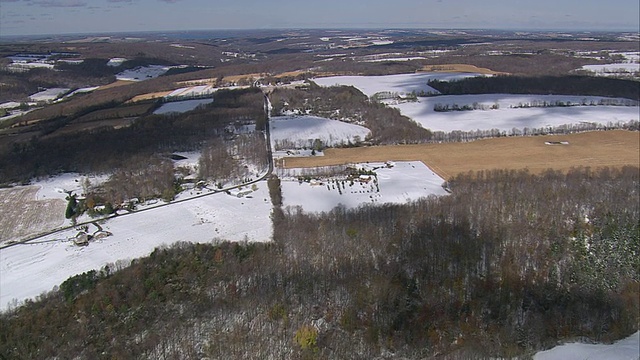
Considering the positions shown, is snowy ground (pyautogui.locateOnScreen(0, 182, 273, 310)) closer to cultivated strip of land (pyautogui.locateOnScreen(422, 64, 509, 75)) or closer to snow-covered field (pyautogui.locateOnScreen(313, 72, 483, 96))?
snow-covered field (pyautogui.locateOnScreen(313, 72, 483, 96))

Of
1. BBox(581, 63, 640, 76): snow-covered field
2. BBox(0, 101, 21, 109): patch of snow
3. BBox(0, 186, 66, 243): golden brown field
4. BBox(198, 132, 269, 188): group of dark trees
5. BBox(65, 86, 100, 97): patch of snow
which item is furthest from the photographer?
BBox(581, 63, 640, 76): snow-covered field

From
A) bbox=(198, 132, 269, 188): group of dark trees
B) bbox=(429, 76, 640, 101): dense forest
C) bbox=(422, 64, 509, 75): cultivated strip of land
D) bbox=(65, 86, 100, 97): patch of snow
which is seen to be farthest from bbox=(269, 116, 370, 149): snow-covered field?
bbox=(422, 64, 509, 75): cultivated strip of land

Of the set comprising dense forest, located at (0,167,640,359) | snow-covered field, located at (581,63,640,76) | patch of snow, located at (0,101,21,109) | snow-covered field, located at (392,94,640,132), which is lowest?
dense forest, located at (0,167,640,359)

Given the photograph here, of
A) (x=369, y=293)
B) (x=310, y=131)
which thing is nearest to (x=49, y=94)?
(x=310, y=131)

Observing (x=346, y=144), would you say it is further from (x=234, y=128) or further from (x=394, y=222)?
(x=394, y=222)

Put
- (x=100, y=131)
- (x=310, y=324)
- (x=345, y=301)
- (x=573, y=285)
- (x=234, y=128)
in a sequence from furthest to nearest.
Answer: (x=234, y=128), (x=100, y=131), (x=573, y=285), (x=345, y=301), (x=310, y=324)

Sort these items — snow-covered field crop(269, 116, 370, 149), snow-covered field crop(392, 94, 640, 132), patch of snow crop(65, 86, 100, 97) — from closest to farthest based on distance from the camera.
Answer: snow-covered field crop(269, 116, 370, 149) → snow-covered field crop(392, 94, 640, 132) → patch of snow crop(65, 86, 100, 97)

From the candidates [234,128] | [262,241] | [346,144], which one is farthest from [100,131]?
[262,241]
